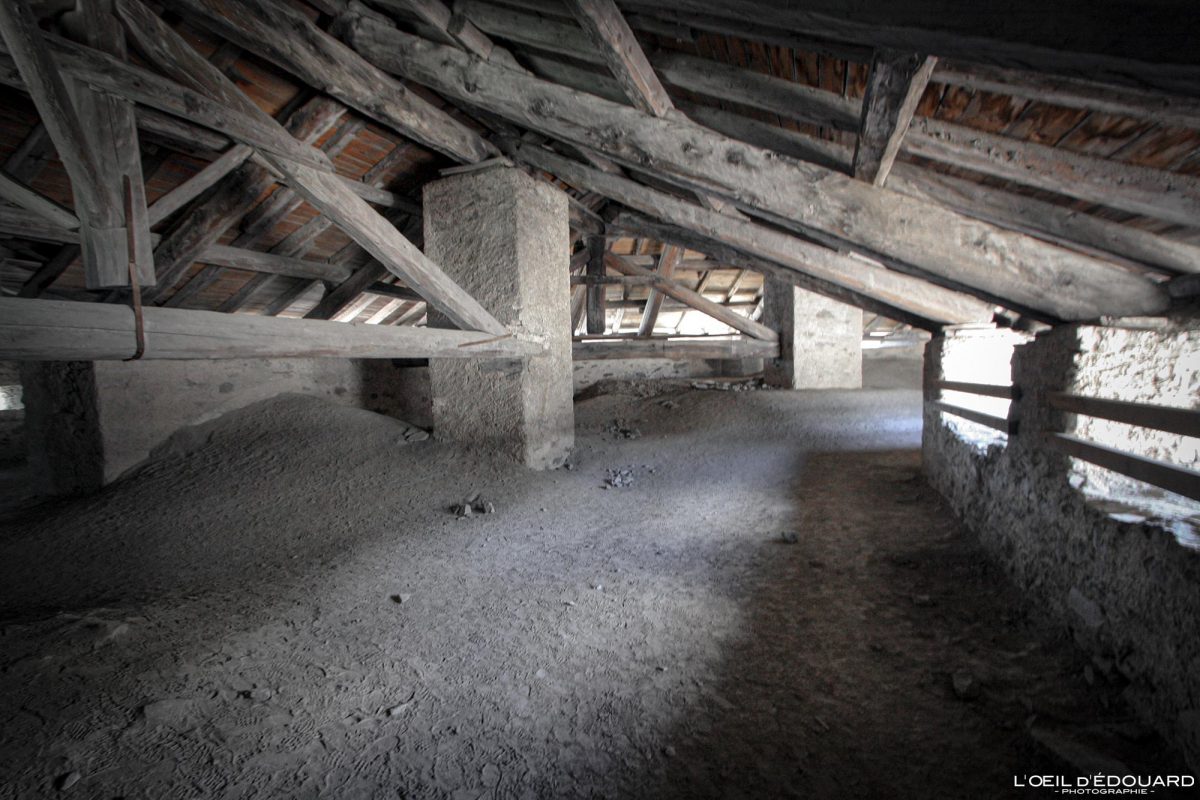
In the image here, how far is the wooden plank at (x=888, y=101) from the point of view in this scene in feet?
6.70

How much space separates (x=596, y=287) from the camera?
28.7 ft

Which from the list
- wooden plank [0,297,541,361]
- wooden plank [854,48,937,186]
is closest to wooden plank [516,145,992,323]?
wooden plank [854,48,937,186]

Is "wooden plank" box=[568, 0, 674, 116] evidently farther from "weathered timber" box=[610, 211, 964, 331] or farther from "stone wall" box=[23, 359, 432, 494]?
"stone wall" box=[23, 359, 432, 494]

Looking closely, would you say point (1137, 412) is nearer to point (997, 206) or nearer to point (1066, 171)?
point (1066, 171)

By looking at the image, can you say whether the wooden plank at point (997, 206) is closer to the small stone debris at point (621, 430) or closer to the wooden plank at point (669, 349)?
the small stone debris at point (621, 430)

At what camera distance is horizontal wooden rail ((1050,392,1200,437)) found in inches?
68.4

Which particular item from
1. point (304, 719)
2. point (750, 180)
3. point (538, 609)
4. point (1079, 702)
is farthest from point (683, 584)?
point (750, 180)

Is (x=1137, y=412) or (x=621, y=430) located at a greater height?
(x=1137, y=412)

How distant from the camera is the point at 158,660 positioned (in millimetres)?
2211

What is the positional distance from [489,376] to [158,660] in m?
3.46

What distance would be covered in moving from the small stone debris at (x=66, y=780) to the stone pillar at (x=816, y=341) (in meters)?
8.88

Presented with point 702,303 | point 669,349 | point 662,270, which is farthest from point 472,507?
point 662,270

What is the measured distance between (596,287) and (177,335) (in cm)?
678

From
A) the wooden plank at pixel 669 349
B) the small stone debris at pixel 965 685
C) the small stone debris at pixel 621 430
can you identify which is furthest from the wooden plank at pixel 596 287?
the small stone debris at pixel 965 685
